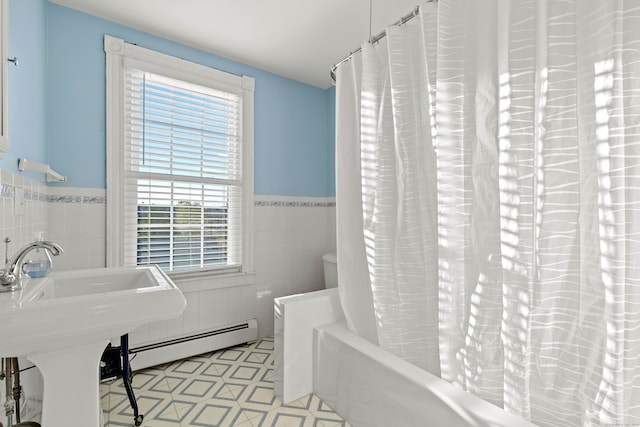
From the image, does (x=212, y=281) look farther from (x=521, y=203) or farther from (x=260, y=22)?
(x=521, y=203)

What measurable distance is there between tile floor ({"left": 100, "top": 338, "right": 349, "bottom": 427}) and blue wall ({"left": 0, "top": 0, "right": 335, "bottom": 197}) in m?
1.27

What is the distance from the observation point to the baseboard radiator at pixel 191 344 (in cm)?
203

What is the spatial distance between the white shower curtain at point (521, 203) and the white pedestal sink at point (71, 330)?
0.99 metres

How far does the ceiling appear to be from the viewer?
182 cm

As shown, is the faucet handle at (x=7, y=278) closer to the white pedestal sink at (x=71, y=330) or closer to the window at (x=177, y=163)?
the white pedestal sink at (x=71, y=330)

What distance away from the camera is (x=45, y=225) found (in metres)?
1.76

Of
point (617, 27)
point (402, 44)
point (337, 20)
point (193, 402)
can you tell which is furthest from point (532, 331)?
point (337, 20)

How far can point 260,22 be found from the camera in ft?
6.47

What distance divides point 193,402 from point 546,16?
89.2 inches

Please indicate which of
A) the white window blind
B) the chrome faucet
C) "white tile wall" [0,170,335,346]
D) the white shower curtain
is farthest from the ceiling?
the chrome faucet

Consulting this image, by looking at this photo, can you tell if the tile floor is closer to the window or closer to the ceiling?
the window

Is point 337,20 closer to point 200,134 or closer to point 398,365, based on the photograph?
point 200,134

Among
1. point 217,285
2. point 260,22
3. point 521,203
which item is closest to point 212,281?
point 217,285

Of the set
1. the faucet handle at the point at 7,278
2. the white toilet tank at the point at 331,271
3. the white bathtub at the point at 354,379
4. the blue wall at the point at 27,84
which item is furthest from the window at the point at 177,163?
the faucet handle at the point at 7,278
